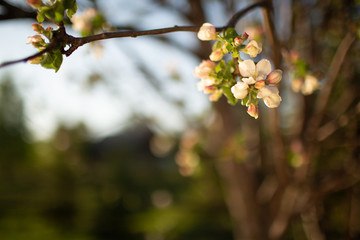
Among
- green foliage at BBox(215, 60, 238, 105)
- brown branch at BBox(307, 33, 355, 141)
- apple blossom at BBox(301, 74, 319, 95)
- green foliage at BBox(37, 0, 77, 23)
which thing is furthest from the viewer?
brown branch at BBox(307, 33, 355, 141)

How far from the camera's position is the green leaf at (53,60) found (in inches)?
30.6

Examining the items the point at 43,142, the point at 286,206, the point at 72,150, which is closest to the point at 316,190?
the point at 286,206

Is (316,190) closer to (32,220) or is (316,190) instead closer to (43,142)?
(32,220)

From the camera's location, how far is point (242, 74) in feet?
2.60

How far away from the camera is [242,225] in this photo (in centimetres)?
258

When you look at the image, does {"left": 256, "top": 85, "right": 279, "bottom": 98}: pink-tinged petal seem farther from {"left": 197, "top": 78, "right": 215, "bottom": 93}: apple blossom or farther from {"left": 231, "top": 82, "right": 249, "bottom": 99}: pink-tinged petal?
{"left": 197, "top": 78, "right": 215, "bottom": 93}: apple blossom

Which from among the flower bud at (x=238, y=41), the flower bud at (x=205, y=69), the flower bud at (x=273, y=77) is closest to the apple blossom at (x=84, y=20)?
the flower bud at (x=205, y=69)

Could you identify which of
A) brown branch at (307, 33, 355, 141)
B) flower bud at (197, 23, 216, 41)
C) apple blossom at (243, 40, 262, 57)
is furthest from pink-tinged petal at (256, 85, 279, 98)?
brown branch at (307, 33, 355, 141)

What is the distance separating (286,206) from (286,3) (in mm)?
1794

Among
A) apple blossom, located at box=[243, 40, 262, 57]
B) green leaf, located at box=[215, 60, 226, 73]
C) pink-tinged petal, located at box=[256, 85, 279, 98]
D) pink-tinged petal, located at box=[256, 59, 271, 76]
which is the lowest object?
pink-tinged petal, located at box=[256, 85, 279, 98]

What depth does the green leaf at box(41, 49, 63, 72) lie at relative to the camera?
778 millimetres

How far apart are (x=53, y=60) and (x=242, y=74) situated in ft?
1.82

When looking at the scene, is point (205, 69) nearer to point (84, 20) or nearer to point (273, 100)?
point (273, 100)

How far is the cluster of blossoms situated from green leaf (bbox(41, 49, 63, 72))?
436mm
